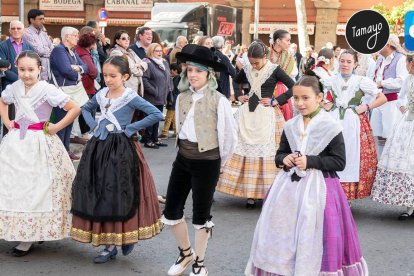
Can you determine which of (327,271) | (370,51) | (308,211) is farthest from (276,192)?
(370,51)

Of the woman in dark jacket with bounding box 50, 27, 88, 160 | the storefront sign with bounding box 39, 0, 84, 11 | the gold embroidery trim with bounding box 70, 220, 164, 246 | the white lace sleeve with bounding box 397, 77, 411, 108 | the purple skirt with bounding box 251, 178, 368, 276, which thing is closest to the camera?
the purple skirt with bounding box 251, 178, 368, 276

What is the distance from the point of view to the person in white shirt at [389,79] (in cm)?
901

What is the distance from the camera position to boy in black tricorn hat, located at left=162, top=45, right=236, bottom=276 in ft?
16.2

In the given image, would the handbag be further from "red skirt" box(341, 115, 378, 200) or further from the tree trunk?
the tree trunk

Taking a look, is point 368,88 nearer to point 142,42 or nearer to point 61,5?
point 142,42

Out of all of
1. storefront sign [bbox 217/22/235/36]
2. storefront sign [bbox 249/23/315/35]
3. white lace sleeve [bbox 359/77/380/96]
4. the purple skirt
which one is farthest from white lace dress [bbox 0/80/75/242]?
storefront sign [bbox 249/23/315/35]

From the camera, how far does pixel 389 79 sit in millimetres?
8938

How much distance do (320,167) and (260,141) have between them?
2.91m

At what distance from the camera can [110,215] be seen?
5125 mm

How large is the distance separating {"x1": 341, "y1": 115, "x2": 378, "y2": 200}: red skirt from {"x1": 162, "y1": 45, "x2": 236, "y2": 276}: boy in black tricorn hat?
248 centimetres

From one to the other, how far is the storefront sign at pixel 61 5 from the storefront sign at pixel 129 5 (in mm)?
1466

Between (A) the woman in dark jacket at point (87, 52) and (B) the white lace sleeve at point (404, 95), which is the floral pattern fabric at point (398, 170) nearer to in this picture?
(B) the white lace sleeve at point (404, 95)

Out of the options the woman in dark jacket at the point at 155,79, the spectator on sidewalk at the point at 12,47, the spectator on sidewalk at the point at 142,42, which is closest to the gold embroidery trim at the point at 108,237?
the spectator on sidewalk at the point at 12,47

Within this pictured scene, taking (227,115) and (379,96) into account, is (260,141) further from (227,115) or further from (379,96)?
(227,115)
